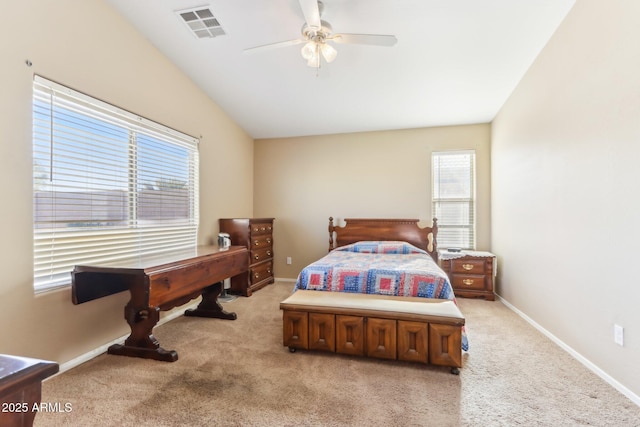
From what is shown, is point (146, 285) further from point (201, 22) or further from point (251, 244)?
point (201, 22)

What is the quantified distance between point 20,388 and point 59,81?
2384 millimetres

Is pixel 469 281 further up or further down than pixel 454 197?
further down

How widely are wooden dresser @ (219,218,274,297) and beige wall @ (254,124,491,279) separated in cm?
53

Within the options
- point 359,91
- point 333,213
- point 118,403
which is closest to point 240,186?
point 333,213

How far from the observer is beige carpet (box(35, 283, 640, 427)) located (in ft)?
5.43

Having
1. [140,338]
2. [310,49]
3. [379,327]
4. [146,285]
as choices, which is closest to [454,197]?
[379,327]

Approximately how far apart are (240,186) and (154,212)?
176 centimetres

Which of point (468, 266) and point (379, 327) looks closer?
point (379, 327)

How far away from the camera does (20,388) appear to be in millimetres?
725

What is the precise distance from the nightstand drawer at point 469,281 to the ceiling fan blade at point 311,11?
11.3 ft

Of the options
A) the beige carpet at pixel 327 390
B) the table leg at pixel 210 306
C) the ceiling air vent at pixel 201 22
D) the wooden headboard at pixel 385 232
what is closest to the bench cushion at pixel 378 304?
the beige carpet at pixel 327 390

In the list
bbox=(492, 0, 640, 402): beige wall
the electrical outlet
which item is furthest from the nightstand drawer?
the electrical outlet

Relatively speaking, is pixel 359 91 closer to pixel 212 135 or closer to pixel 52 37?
pixel 212 135

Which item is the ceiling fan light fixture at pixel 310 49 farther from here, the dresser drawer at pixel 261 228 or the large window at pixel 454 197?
the large window at pixel 454 197
